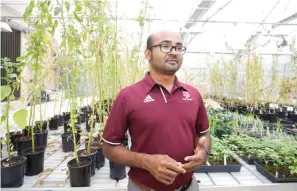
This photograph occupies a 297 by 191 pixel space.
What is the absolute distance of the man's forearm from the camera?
89cm

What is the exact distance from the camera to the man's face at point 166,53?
105 cm

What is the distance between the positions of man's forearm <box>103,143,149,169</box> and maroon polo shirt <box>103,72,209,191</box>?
0.03m

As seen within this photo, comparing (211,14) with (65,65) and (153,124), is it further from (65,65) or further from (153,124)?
(153,124)

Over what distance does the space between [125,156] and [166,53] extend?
1.83 feet

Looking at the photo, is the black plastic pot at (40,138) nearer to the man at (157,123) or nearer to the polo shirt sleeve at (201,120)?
the man at (157,123)

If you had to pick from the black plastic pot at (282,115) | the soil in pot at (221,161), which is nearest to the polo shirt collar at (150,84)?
the soil in pot at (221,161)

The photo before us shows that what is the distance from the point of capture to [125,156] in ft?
3.12

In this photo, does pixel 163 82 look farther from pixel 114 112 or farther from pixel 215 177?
pixel 215 177

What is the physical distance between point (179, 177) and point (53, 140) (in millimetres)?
2213

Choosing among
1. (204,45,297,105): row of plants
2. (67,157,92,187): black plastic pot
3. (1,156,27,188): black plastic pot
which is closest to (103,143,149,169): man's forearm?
(67,157,92,187): black plastic pot

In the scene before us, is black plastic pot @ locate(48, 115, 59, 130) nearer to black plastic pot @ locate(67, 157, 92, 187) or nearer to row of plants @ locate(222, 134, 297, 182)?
black plastic pot @ locate(67, 157, 92, 187)

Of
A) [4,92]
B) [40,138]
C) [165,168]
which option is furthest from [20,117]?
[40,138]

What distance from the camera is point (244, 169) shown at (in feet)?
6.21

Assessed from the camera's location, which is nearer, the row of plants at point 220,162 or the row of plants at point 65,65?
the row of plants at point 65,65
